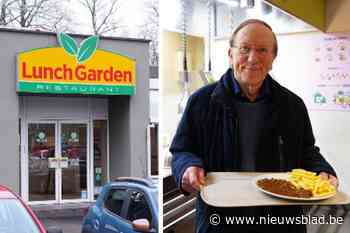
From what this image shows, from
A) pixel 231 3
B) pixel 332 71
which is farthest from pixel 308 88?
pixel 231 3

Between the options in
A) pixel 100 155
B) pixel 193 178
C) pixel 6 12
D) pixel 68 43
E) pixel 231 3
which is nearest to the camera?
pixel 193 178

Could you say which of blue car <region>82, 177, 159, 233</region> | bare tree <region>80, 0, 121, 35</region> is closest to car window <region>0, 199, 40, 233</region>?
blue car <region>82, 177, 159, 233</region>

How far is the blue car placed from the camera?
2.28m

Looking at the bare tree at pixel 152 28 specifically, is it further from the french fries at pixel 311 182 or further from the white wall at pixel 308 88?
the french fries at pixel 311 182

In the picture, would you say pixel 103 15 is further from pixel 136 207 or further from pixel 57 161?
pixel 136 207

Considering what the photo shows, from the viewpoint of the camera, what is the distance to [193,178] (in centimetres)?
137

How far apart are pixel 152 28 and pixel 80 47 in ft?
1.13

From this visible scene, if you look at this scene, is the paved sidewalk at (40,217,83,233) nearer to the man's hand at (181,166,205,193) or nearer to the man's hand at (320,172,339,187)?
the man's hand at (181,166,205,193)

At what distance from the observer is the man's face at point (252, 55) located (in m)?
1.44

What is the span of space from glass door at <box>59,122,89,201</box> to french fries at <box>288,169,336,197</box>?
108 centimetres

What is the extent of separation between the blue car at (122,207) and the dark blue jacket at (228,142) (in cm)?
80

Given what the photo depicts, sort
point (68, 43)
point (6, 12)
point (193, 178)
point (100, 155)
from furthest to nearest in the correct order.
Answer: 1. point (100, 155)
2. point (68, 43)
3. point (6, 12)
4. point (193, 178)

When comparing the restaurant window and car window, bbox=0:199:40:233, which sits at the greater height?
the restaurant window

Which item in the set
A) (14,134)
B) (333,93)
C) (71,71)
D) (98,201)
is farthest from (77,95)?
(333,93)
